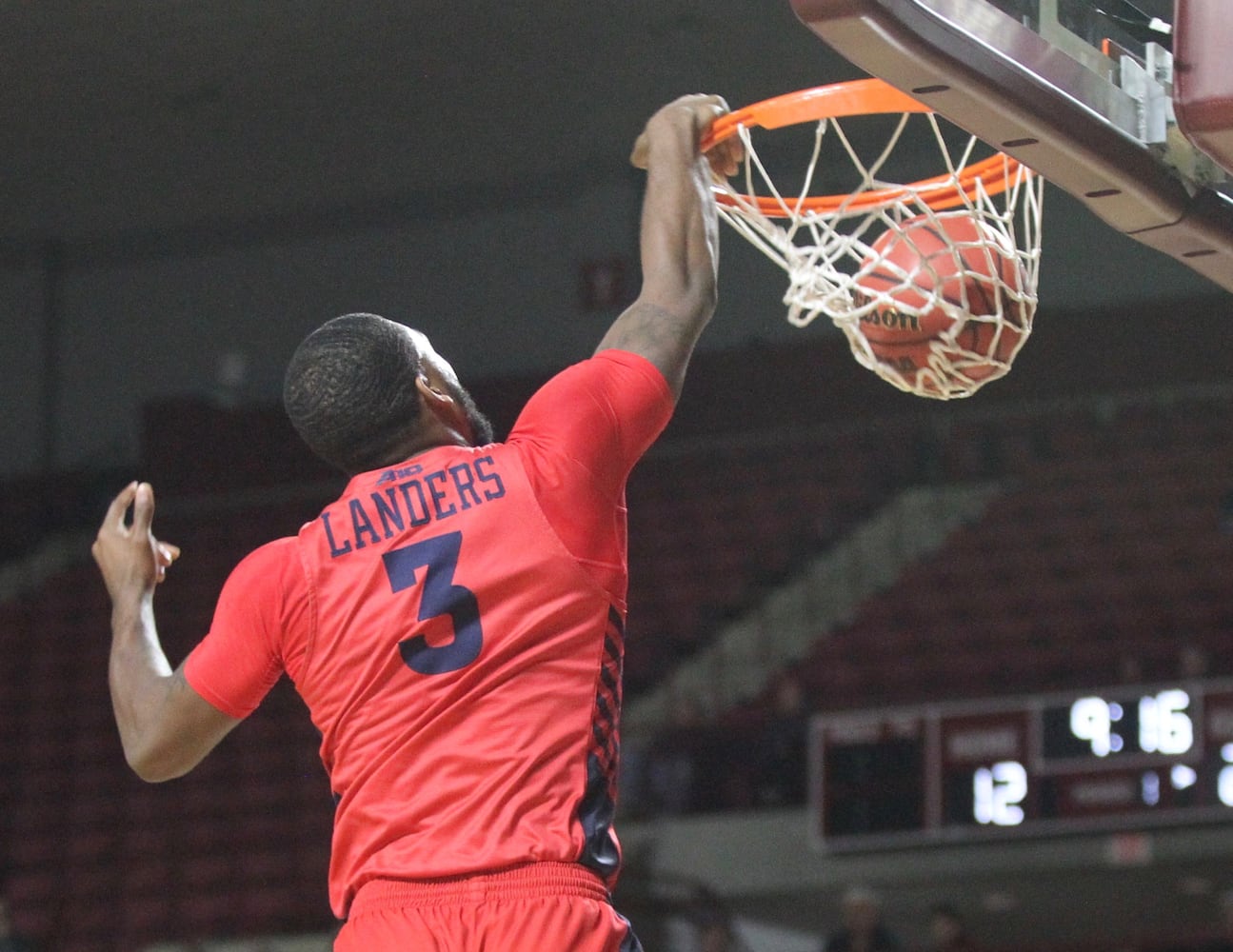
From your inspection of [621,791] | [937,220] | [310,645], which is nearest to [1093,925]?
[621,791]

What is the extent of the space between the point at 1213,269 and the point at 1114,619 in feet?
25.2

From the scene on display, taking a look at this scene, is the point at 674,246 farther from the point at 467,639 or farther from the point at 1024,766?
the point at 1024,766

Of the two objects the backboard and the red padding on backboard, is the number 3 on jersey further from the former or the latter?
the red padding on backboard

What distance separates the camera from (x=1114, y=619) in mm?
10180

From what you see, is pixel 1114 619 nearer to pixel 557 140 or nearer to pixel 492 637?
pixel 557 140

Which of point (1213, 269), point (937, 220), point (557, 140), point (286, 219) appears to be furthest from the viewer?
point (286, 219)

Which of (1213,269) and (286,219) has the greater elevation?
(286,219)

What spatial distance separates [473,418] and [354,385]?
7.9 inches

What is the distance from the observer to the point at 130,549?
248 centimetres

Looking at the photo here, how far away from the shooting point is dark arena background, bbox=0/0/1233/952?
A: 9.10 meters

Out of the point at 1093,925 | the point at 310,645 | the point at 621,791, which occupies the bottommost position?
the point at 1093,925

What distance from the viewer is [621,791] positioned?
388 inches

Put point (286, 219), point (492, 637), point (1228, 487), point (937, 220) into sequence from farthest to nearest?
point (286, 219) → point (1228, 487) → point (937, 220) → point (492, 637)

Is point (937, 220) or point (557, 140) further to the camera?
point (557, 140)
